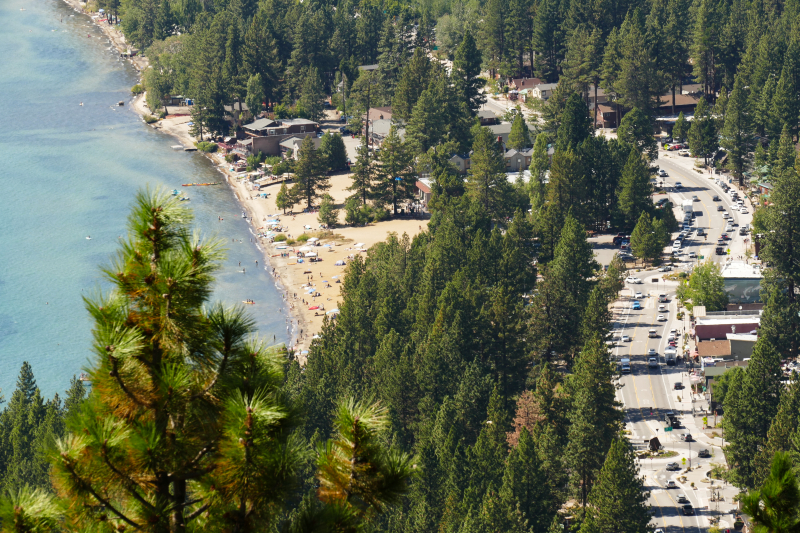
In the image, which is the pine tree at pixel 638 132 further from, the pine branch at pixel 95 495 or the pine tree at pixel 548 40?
the pine branch at pixel 95 495

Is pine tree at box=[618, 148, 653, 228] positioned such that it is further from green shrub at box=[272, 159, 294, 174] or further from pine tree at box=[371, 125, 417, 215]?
green shrub at box=[272, 159, 294, 174]

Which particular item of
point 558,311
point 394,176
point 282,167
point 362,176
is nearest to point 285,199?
point 362,176

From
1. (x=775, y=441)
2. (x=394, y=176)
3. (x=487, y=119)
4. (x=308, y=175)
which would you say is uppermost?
(x=487, y=119)

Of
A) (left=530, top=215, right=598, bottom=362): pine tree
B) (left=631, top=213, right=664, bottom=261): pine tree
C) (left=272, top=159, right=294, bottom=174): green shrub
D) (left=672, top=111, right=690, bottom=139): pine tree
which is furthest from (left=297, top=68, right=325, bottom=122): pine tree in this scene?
(left=530, top=215, right=598, bottom=362): pine tree

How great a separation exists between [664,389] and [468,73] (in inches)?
3212

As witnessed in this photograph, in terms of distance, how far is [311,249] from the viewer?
387ft

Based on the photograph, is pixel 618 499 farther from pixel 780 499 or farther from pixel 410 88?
pixel 410 88

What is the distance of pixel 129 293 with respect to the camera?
1188 cm

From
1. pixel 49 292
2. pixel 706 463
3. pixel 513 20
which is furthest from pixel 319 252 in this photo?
pixel 513 20

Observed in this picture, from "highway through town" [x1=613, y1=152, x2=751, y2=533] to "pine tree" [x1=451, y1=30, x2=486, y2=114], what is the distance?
4316 centimetres

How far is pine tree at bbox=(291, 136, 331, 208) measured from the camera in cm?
13062

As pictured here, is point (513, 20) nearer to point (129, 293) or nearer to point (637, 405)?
point (637, 405)

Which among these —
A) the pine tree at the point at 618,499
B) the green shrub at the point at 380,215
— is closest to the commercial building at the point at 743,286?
the pine tree at the point at 618,499

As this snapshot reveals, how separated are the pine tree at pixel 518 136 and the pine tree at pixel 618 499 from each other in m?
87.9
